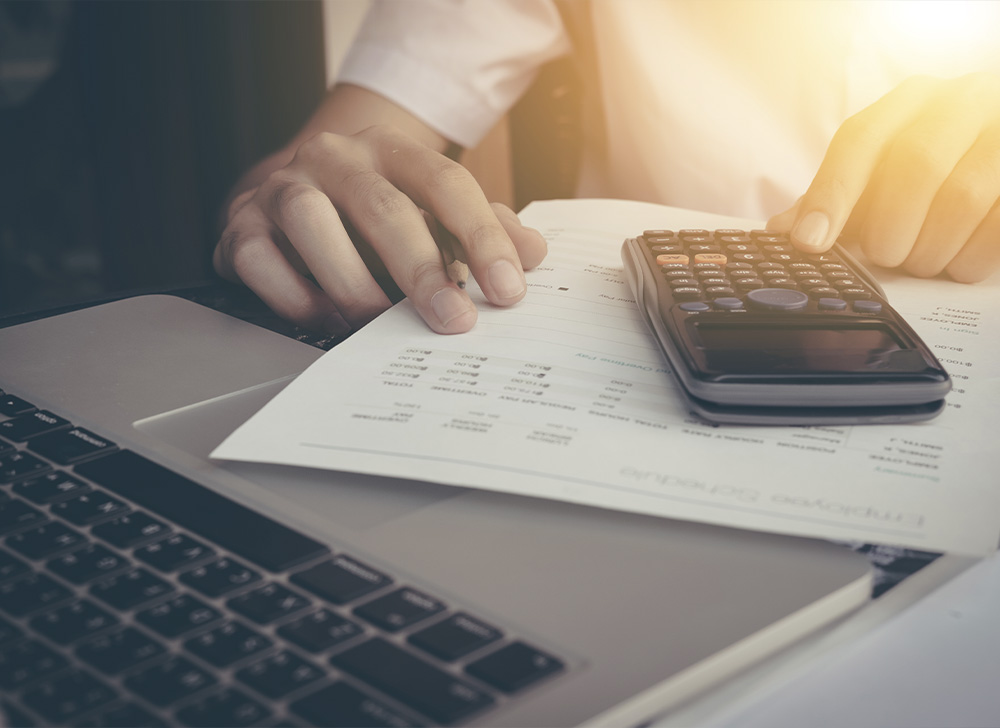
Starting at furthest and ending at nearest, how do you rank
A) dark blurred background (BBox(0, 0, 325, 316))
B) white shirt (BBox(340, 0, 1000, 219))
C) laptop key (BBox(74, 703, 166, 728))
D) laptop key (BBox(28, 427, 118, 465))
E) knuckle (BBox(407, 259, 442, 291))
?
dark blurred background (BBox(0, 0, 325, 316)) < white shirt (BBox(340, 0, 1000, 219)) < knuckle (BBox(407, 259, 442, 291)) < laptop key (BBox(28, 427, 118, 465)) < laptop key (BBox(74, 703, 166, 728))

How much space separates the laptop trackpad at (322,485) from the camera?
24 cm

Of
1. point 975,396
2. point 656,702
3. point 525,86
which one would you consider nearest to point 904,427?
point 975,396

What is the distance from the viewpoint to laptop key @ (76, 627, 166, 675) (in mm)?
174

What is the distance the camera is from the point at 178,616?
189 millimetres

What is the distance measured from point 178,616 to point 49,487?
0.28 feet

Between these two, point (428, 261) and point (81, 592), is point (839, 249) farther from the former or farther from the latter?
point (81, 592)

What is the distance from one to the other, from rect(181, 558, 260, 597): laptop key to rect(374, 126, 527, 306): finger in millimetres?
195

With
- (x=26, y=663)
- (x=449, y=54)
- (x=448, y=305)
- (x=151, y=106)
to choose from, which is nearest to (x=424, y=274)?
(x=448, y=305)

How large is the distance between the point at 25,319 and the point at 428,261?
0.67 ft

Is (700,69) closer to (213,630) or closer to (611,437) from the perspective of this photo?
(611,437)

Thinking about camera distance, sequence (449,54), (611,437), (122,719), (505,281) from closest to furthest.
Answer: (122,719)
(611,437)
(505,281)
(449,54)

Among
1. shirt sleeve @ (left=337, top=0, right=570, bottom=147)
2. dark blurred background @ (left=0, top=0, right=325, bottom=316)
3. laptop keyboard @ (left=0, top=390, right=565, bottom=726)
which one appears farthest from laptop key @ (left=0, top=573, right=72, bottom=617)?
dark blurred background @ (left=0, top=0, right=325, bottom=316)

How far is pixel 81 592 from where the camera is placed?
0.20 metres

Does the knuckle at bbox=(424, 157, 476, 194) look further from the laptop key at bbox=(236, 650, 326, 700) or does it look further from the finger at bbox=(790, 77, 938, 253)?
the laptop key at bbox=(236, 650, 326, 700)
